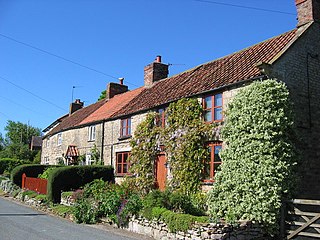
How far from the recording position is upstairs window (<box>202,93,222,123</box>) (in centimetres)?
1630

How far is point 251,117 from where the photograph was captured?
42.7 feet

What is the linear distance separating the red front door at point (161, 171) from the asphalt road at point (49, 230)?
5245 millimetres

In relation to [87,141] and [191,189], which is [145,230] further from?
[87,141]

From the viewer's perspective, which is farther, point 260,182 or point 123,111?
point 123,111

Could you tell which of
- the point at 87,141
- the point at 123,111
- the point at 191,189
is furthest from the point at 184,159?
the point at 87,141

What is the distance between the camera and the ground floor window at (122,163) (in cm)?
2319

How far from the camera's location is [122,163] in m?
23.4

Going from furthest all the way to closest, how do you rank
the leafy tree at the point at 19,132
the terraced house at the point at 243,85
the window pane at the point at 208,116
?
the leafy tree at the point at 19,132 < the window pane at the point at 208,116 < the terraced house at the point at 243,85

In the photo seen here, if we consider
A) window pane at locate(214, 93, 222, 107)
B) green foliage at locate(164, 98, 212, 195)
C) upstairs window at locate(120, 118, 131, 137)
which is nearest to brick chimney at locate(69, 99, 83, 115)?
upstairs window at locate(120, 118, 131, 137)

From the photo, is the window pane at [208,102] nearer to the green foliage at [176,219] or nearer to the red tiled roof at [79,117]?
the green foliage at [176,219]

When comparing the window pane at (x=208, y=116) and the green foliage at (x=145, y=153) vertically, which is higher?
the window pane at (x=208, y=116)

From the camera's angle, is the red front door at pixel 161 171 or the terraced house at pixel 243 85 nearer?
the terraced house at pixel 243 85

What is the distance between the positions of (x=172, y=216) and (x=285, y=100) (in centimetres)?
591

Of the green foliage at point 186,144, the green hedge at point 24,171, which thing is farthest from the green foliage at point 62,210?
the green hedge at point 24,171
